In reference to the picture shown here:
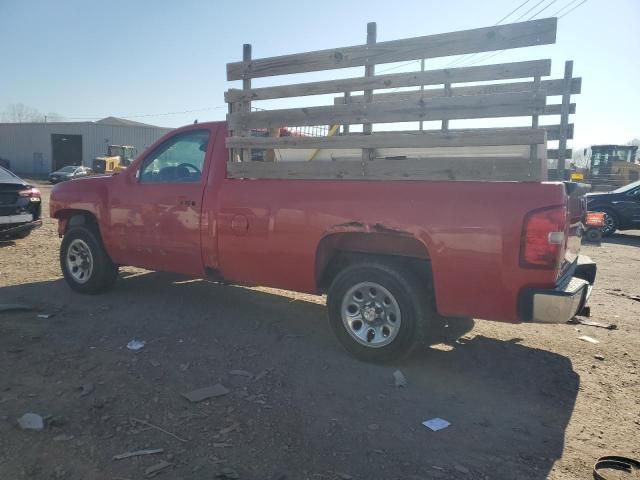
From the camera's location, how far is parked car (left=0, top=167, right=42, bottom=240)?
28.8ft

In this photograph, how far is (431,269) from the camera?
3.96 metres

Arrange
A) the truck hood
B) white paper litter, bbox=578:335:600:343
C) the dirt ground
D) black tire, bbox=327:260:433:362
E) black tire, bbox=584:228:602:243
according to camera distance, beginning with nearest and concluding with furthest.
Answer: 1. the dirt ground
2. black tire, bbox=327:260:433:362
3. white paper litter, bbox=578:335:600:343
4. the truck hood
5. black tire, bbox=584:228:602:243

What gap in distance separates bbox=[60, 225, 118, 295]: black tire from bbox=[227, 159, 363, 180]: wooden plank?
2188 millimetres

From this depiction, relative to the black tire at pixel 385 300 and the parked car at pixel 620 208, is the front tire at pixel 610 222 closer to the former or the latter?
the parked car at pixel 620 208

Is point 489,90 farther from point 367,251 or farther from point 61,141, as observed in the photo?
point 61,141

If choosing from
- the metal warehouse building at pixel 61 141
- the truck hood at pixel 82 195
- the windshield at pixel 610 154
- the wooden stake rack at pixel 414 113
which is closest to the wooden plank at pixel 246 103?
the wooden stake rack at pixel 414 113

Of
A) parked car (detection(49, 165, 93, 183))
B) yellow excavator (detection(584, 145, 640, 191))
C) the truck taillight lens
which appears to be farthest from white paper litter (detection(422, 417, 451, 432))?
parked car (detection(49, 165, 93, 183))

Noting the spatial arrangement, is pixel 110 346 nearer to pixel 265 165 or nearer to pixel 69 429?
pixel 69 429

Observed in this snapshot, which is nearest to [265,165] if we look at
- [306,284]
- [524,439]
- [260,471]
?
[306,284]

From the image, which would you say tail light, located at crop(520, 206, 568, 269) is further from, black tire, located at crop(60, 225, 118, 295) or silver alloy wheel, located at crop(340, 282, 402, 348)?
black tire, located at crop(60, 225, 118, 295)

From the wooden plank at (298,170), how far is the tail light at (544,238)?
142 cm

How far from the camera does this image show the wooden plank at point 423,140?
356 cm

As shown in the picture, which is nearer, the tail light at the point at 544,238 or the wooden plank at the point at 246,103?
the tail light at the point at 544,238

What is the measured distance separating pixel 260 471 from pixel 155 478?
0.55 m
